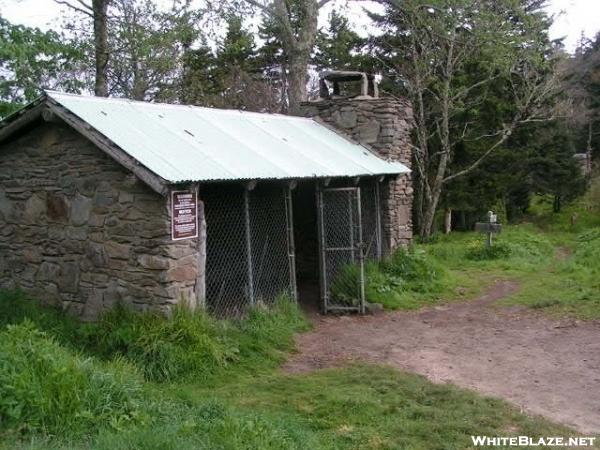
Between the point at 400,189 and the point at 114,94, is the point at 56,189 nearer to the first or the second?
the point at 400,189

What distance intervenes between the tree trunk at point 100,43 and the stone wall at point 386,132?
493cm

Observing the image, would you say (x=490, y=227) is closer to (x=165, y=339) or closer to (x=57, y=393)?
(x=165, y=339)

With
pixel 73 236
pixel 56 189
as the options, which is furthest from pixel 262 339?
pixel 56 189

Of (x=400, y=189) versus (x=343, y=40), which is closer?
(x=400, y=189)

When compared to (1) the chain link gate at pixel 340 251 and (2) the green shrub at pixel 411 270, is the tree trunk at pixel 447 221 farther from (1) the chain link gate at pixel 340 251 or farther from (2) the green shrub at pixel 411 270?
(1) the chain link gate at pixel 340 251

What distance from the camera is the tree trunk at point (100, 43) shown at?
1394 centimetres

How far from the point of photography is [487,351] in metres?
7.64

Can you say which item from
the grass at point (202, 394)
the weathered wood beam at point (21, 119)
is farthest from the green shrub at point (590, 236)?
the weathered wood beam at point (21, 119)

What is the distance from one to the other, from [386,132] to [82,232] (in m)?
6.68

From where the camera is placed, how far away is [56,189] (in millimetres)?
7258

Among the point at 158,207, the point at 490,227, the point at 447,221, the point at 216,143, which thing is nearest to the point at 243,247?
the point at 216,143

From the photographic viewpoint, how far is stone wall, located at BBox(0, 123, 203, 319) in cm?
666

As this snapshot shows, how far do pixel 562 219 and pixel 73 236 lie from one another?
2148 cm

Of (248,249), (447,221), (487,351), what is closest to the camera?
(487,351)
